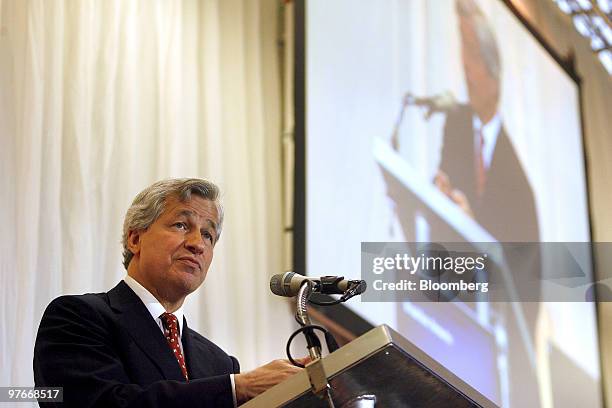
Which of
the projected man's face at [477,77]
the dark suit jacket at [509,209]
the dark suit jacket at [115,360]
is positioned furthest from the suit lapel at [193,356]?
the projected man's face at [477,77]

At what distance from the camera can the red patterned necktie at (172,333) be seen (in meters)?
2.03

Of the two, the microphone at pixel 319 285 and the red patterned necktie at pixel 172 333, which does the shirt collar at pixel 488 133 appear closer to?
the red patterned necktie at pixel 172 333

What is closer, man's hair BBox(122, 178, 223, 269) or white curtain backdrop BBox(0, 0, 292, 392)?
man's hair BBox(122, 178, 223, 269)

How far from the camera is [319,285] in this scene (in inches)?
63.6

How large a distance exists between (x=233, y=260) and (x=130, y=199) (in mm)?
582

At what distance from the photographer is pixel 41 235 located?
295 cm

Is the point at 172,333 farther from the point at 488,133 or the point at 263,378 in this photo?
the point at 488,133

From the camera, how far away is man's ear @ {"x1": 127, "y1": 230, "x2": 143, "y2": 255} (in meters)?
2.14

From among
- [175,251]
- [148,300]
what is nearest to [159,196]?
[175,251]

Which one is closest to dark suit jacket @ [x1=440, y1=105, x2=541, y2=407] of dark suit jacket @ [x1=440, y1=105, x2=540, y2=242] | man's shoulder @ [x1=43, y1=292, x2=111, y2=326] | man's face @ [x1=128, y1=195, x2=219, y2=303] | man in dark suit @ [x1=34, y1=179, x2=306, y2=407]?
dark suit jacket @ [x1=440, y1=105, x2=540, y2=242]

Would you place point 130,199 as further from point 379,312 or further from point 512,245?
point 512,245

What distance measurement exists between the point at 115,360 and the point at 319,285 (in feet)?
1.55

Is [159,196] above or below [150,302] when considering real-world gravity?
above

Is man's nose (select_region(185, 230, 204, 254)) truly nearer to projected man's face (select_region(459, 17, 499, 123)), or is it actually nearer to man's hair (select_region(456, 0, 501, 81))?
projected man's face (select_region(459, 17, 499, 123))
